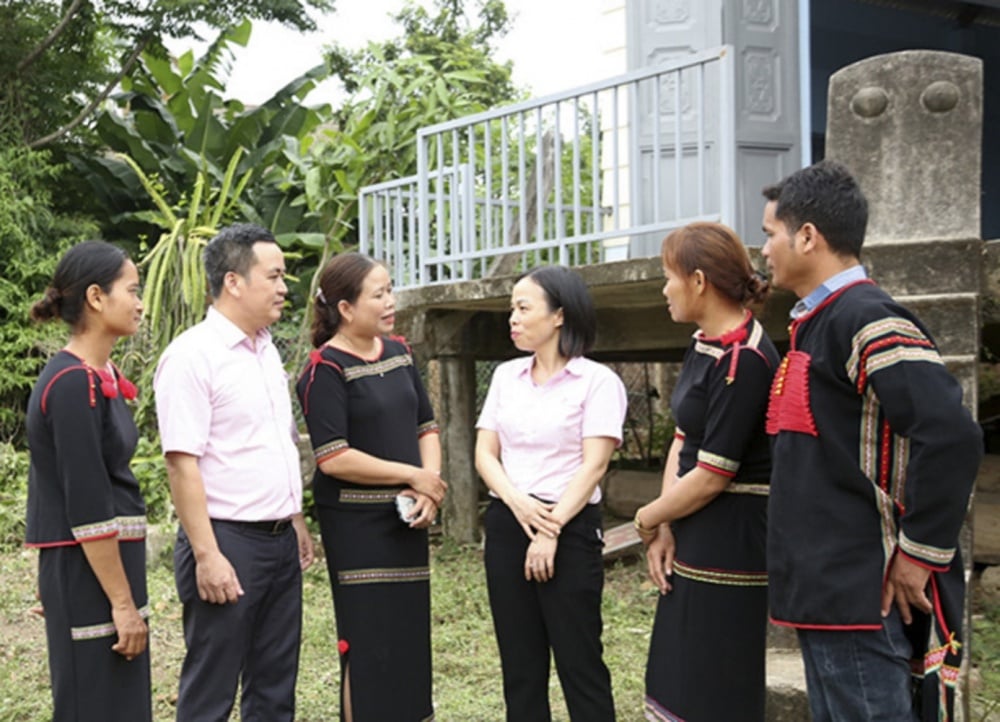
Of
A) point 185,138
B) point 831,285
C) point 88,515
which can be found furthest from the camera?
point 185,138

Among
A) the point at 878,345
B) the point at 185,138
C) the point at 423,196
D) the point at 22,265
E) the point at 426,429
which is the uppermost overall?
the point at 185,138

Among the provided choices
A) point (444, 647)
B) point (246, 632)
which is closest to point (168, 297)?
point (444, 647)

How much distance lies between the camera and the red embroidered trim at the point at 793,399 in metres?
2.54

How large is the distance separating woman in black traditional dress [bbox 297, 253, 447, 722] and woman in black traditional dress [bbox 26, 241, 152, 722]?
697 millimetres

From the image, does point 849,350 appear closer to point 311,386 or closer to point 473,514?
point 311,386

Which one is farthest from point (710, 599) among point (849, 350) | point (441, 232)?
point (441, 232)

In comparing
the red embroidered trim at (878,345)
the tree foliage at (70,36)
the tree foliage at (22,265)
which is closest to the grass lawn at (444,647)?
the red embroidered trim at (878,345)

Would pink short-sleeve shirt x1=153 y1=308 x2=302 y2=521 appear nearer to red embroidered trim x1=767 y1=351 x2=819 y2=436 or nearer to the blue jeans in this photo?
red embroidered trim x1=767 y1=351 x2=819 y2=436

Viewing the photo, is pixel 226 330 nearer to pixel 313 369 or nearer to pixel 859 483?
pixel 313 369

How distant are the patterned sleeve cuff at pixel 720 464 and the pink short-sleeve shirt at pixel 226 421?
4.05 ft

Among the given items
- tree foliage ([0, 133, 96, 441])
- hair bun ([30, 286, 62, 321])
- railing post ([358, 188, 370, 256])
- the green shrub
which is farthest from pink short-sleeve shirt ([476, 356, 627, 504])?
tree foliage ([0, 133, 96, 441])

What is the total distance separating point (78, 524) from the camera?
→ 2.87 metres

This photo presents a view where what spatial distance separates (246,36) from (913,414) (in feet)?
40.4

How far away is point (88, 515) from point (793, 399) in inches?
68.9
